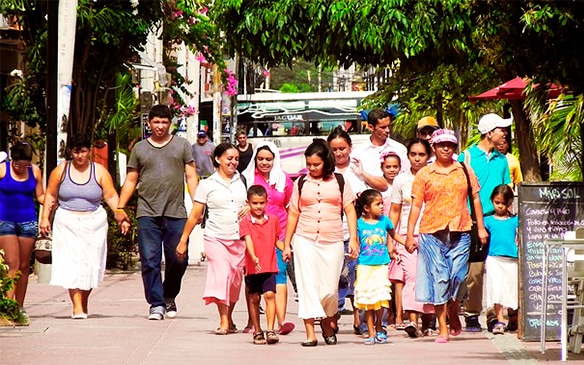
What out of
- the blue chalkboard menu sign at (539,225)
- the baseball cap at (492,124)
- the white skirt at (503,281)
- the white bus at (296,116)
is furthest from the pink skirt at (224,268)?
the white bus at (296,116)

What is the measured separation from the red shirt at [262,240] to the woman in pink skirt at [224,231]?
343 mm

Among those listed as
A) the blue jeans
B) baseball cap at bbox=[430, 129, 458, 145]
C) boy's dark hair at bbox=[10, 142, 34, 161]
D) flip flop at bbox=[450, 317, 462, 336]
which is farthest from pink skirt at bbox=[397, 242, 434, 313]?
boy's dark hair at bbox=[10, 142, 34, 161]

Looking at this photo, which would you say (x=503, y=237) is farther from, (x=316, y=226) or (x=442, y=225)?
(x=316, y=226)

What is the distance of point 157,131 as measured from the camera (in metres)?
14.0

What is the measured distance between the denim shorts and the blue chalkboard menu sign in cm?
474

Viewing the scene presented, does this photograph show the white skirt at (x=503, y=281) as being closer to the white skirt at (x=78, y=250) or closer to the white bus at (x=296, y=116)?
the white skirt at (x=78, y=250)

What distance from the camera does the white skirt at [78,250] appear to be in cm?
1384

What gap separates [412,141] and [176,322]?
A: 2696mm

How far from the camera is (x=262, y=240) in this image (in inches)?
490

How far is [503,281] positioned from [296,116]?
1667 inches

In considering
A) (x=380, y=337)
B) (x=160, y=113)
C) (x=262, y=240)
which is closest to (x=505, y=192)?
(x=380, y=337)

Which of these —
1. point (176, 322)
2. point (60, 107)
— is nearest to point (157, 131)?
point (176, 322)

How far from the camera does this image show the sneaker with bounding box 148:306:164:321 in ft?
45.1

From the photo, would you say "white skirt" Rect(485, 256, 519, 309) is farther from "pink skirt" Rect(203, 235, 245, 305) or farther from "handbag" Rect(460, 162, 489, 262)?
"pink skirt" Rect(203, 235, 245, 305)
